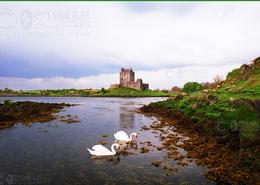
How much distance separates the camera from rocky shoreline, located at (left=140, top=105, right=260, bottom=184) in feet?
52.2

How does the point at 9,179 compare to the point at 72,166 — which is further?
the point at 72,166

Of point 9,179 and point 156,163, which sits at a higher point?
point 156,163

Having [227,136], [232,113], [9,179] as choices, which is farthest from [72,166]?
[232,113]

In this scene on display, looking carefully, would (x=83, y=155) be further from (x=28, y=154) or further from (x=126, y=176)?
(x=126, y=176)

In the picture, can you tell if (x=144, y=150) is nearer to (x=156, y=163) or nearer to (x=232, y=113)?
(x=156, y=163)

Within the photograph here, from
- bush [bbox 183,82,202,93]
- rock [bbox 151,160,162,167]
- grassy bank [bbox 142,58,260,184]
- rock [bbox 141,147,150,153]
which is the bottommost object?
rock [bbox 151,160,162,167]

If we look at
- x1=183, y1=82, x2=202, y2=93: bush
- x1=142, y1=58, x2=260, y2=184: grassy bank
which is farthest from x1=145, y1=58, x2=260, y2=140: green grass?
x1=183, y1=82, x2=202, y2=93: bush

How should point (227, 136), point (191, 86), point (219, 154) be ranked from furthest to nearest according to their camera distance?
1. point (191, 86)
2. point (227, 136)
3. point (219, 154)

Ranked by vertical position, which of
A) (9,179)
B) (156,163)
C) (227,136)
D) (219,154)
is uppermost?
(227,136)

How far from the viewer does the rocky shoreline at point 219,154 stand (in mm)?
15922

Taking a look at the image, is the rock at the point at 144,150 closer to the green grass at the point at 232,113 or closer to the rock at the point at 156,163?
the rock at the point at 156,163

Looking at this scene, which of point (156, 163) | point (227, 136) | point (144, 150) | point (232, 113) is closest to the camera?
point (156, 163)

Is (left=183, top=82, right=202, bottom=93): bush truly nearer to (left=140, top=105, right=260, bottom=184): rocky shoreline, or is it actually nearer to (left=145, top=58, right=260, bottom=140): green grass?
(left=145, top=58, right=260, bottom=140): green grass

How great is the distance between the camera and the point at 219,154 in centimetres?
2003
